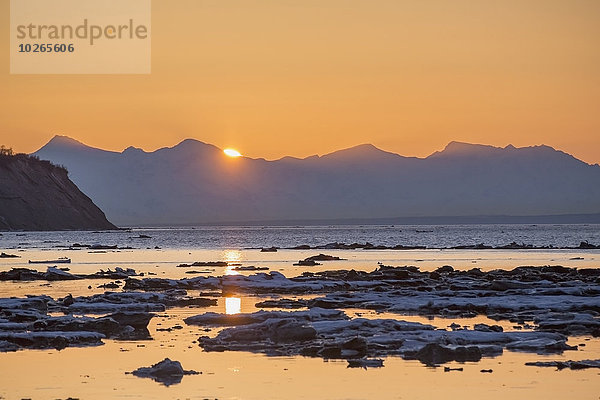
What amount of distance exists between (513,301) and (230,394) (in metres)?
21.6

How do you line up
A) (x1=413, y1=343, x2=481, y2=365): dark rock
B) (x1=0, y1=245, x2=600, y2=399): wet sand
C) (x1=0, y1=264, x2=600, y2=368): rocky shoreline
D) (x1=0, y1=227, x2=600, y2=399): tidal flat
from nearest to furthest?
(x1=0, y1=245, x2=600, y2=399): wet sand → (x1=0, y1=227, x2=600, y2=399): tidal flat → (x1=413, y1=343, x2=481, y2=365): dark rock → (x1=0, y1=264, x2=600, y2=368): rocky shoreline

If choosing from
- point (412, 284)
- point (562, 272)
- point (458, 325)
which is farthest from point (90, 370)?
point (562, 272)

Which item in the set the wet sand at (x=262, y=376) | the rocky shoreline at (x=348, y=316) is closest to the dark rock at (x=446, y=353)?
the rocky shoreline at (x=348, y=316)

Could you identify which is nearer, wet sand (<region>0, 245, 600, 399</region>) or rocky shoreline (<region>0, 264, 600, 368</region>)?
wet sand (<region>0, 245, 600, 399</region>)

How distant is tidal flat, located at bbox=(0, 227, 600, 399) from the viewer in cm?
2092

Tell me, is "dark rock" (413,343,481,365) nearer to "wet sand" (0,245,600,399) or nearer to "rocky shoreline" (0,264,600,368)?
"rocky shoreline" (0,264,600,368)

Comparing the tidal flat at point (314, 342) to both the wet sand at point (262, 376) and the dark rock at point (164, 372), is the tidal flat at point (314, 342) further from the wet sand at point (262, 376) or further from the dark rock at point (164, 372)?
the dark rock at point (164, 372)

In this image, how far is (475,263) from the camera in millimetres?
79250

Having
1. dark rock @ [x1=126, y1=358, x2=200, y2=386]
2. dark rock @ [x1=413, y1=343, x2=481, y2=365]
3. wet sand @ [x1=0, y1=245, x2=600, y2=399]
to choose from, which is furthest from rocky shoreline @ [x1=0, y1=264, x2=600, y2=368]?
dark rock @ [x1=126, y1=358, x2=200, y2=386]

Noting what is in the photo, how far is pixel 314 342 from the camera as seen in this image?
27.6 meters

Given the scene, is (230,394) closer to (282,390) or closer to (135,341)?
(282,390)

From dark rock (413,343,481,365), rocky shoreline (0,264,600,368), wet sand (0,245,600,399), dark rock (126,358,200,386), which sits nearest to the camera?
wet sand (0,245,600,399)

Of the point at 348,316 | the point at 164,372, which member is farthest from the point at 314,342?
the point at 348,316

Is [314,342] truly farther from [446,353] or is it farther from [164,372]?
[164,372]
